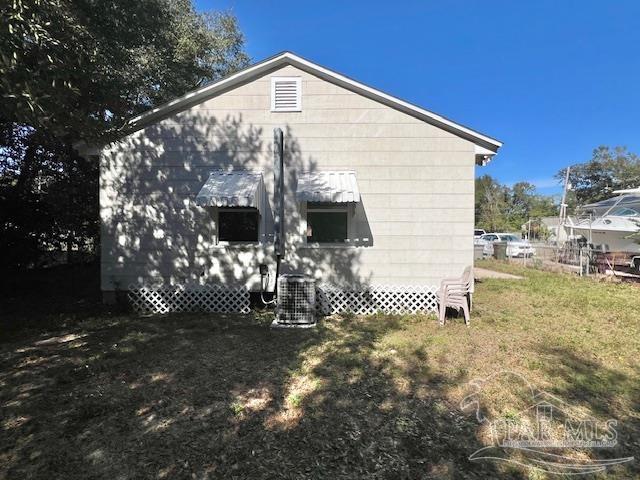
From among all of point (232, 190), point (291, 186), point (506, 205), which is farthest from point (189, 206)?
point (506, 205)

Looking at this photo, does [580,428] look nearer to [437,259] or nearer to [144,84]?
[437,259]

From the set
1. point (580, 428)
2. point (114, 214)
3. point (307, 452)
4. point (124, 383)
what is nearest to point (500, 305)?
point (580, 428)

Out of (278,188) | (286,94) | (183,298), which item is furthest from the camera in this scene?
(183,298)

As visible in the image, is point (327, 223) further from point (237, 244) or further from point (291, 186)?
point (237, 244)

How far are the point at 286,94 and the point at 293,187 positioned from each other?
76.4 inches

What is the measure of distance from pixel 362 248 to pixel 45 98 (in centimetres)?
571

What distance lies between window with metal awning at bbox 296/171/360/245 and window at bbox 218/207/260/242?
3.81ft

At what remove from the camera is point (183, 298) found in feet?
26.4

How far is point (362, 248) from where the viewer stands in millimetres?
7930

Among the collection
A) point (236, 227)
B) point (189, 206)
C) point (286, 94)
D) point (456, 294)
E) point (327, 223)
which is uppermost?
point (286, 94)

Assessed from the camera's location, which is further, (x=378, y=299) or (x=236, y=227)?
(x=236, y=227)

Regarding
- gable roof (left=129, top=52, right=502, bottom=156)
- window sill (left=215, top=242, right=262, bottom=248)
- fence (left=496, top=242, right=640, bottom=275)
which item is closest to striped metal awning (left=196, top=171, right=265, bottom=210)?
window sill (left=215, top=242, right=262, bottom=248)

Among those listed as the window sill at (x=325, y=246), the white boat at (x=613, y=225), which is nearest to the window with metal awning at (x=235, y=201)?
the window sill at (x=325, y=246)

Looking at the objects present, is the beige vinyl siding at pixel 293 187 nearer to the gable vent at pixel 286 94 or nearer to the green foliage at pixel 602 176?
the gable vent at pixel 286 94
